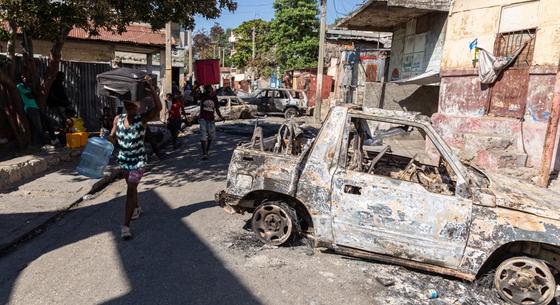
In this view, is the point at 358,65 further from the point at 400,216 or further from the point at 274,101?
the point at 400,216

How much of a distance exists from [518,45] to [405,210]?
8.19 metres

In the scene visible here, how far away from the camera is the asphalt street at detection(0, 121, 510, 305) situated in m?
3.57

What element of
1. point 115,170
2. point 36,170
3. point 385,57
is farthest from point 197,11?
point 385,57

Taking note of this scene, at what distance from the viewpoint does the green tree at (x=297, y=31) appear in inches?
1284

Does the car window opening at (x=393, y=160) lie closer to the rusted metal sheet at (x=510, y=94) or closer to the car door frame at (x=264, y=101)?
the rusted metal sheet at (x=510, y=94)

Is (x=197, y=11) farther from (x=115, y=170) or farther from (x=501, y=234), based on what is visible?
(x=501, y=234)

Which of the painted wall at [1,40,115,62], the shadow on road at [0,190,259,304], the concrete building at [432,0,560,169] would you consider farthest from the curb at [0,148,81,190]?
Result: the painted wall at [1,40,115,62]

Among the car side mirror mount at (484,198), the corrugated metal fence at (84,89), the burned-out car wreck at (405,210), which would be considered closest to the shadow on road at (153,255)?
the burned-out car wreck at (405,210)

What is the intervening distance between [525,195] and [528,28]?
749cm

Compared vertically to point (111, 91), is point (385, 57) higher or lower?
higher

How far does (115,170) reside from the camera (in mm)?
7875

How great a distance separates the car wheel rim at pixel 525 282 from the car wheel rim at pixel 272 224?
6.86ft

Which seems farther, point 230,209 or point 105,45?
point 105,45

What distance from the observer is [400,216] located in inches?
151
